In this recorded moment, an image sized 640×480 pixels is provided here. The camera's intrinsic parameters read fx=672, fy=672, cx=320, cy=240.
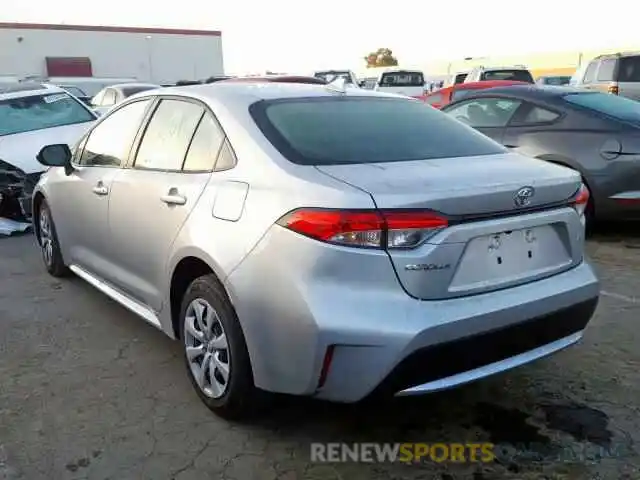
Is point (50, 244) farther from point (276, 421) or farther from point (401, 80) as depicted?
point (401, 80)

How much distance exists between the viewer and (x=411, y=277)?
97.6 inches

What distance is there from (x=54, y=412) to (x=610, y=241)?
16.1 ft

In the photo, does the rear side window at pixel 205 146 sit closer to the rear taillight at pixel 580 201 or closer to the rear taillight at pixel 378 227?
the rear taillight at pixel 378 227

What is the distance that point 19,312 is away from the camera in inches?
185

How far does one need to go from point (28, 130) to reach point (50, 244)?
3.36 metres

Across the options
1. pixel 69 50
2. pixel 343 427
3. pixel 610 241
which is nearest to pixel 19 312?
pixel 343 427

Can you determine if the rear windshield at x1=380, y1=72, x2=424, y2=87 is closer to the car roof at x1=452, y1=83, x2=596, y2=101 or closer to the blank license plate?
the car roof at x1=452, y1=83, x2=596, y2=101

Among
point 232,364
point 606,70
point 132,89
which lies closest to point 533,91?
point 232,364

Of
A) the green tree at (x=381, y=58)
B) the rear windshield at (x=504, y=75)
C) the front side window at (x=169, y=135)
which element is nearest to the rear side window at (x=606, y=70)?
the rear windshield at (x=504, y=75)

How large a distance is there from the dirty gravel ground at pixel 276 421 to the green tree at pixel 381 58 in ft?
245

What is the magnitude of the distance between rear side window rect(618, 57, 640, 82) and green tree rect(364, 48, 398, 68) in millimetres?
63651

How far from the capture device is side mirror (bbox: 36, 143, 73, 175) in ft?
15.1

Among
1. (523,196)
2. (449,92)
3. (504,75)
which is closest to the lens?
(523,196)

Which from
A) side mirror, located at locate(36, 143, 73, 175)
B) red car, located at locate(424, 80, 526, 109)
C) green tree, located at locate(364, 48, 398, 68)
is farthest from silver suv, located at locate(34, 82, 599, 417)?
green tree, located at locate(364, 48, 398, 68)
